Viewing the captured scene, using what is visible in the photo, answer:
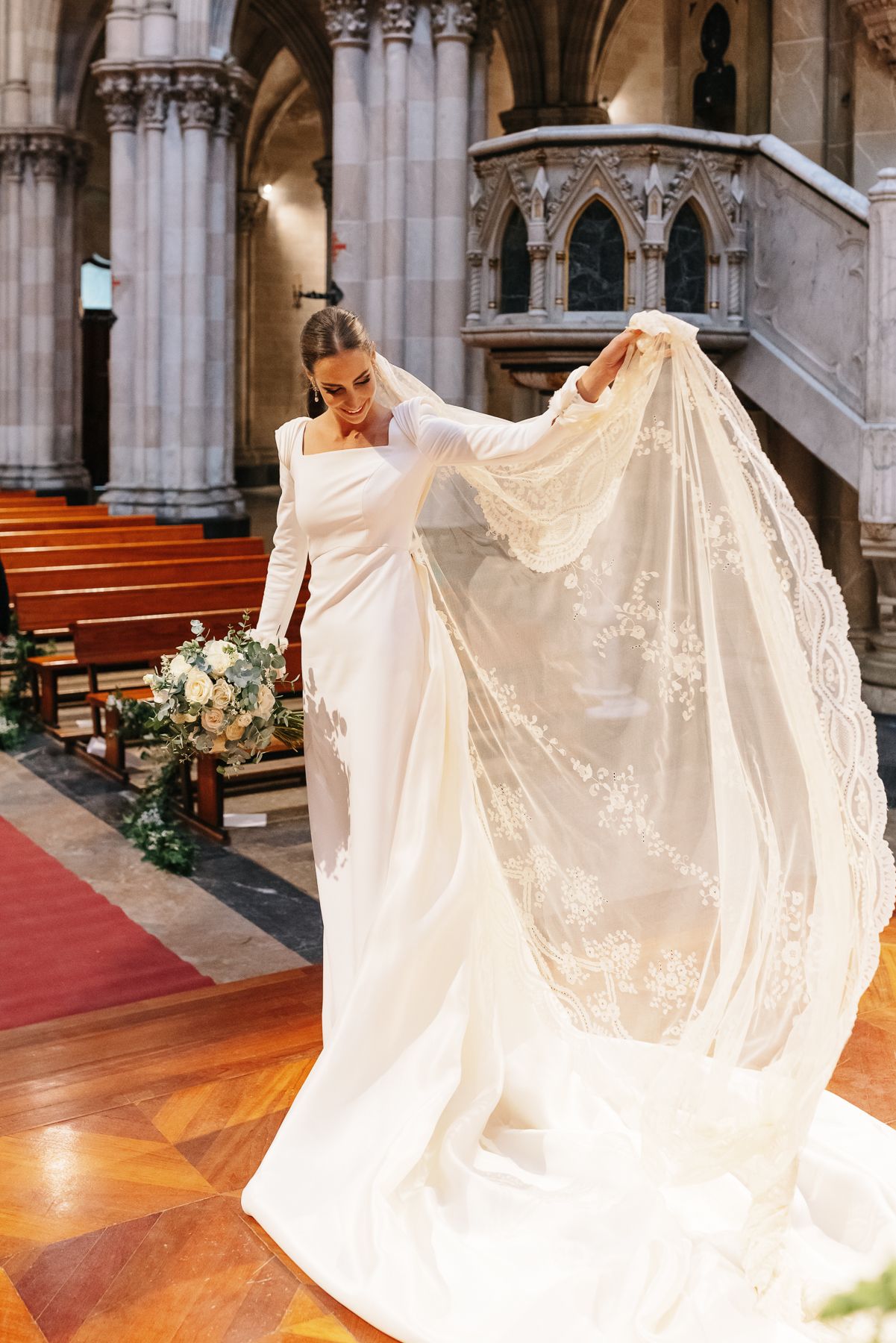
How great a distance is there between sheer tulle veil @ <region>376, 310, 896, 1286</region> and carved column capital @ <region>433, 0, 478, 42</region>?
714 centimetres

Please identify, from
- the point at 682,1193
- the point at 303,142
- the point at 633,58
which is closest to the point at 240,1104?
the point at 682,1193

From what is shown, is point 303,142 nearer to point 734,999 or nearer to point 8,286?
point 8,286

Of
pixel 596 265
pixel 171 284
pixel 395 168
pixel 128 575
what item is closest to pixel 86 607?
pixel 128 575

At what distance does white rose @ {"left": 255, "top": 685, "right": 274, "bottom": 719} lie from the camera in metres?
3.85

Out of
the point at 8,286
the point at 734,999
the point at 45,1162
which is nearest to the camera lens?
the point at 734,999

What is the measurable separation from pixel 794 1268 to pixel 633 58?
19292 mm

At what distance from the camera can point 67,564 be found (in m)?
10.4

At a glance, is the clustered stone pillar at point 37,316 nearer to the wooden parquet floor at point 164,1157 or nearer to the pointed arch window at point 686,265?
the pointed arch window at point 686,265

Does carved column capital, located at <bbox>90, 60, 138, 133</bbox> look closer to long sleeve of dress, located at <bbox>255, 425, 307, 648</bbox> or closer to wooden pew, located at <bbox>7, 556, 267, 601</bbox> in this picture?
wooden pew, located at <bbox>7, 556, 267, 601</bbox>

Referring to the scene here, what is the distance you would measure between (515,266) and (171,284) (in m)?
6.52

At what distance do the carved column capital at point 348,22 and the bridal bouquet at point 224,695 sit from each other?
731cm

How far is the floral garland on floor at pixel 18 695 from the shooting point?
8.42 metres

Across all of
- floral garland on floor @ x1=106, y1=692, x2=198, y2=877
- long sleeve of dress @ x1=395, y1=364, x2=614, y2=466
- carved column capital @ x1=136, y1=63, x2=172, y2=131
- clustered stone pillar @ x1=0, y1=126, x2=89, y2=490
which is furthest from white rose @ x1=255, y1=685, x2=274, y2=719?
clustered stone pillar @ x1=0, y1=126, x2=89, y2=490

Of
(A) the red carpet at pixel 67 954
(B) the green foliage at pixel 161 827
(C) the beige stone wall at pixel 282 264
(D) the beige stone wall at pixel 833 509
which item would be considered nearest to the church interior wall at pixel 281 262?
(C) the beige stone wall at pixel 282 264
